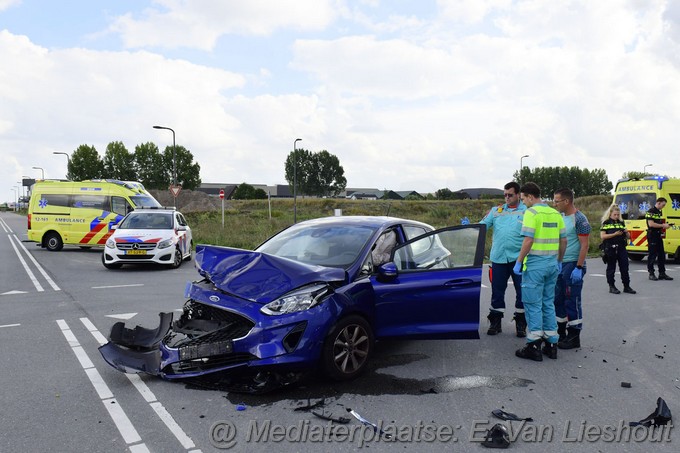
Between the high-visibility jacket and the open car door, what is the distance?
503mm

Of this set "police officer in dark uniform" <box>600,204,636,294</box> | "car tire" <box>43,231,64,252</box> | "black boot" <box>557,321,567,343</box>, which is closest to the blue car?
"black boot" <box>557,321,567,343</box>

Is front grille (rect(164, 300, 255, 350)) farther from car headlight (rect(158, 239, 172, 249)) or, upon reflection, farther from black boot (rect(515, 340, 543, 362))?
car headlight (rect(158, 239, 172, 249))

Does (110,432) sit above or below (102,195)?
below

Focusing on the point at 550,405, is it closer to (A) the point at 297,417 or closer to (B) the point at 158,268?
(A) the point at 297,417

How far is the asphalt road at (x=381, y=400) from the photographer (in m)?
3.62

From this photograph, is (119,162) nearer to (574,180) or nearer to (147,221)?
(147,221)

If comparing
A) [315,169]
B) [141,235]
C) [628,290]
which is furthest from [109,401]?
[315,169]

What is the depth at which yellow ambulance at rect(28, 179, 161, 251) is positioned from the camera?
18.5 metres

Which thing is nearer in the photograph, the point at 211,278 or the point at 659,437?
the point at 659,437

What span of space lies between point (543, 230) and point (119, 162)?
93.3 m

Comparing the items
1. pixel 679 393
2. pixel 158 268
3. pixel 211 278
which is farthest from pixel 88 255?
pixel 679 393

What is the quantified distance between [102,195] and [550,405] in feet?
58.2

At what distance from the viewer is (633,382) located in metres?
4.90

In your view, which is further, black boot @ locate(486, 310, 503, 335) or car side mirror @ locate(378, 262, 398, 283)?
black boot @ locate(486, 310, 503, 335)
